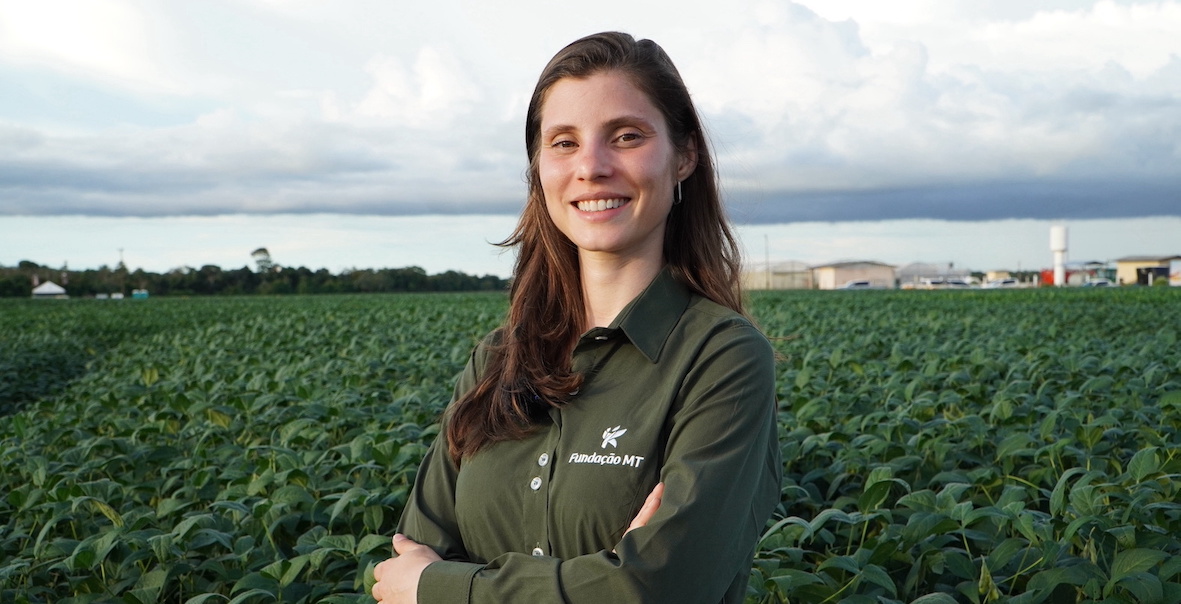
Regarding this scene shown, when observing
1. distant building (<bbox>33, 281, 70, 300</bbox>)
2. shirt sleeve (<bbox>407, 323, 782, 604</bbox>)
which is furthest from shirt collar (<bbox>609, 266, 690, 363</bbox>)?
distant building (<bbox>33, 281, 70, 300</bbox>)

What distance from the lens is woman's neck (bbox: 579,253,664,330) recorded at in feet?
6.98

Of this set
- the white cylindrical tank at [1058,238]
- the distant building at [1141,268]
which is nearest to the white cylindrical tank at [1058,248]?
the white cylindrical tank at [1058,238]

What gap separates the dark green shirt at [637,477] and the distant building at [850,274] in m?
97.2

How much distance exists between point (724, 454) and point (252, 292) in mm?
65794

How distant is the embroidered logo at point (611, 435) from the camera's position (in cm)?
194

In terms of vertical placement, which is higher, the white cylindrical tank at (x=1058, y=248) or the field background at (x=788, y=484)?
the white cylindrical tank at (x=1058, y=248)

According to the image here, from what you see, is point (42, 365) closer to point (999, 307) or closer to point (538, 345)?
point (538, 345)

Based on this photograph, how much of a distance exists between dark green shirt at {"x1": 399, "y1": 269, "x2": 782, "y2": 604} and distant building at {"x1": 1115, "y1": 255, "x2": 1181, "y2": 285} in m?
95.6

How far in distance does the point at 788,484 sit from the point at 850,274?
98.2 m

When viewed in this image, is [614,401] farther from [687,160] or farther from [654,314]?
[687,160]

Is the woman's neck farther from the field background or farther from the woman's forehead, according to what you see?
the field background

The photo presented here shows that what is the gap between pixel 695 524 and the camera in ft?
5.71

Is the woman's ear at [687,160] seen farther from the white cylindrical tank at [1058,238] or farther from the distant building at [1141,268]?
the distant building at [1141,268]

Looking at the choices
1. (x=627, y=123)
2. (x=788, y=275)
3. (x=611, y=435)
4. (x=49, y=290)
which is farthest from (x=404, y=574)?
(x=788, y=275)
